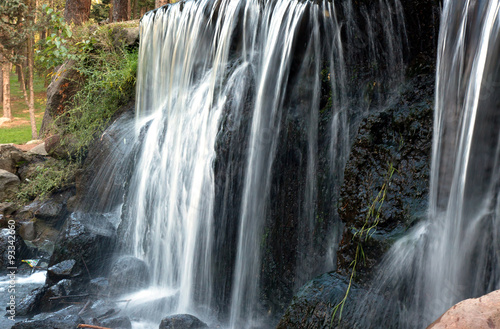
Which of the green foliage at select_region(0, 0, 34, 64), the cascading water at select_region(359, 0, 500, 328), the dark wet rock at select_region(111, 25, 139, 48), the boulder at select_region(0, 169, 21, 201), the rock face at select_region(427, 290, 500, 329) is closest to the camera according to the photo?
the rock face at select_region(427, 290, 500, 329)

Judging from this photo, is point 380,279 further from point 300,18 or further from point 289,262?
point 300,18

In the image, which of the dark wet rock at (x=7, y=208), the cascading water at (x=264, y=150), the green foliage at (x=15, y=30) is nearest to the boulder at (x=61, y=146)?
the dark wet rock at (x=7, y=208)

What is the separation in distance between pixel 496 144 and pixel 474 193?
1.21 ft

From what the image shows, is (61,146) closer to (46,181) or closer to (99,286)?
(46,181)

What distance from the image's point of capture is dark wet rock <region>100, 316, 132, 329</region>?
A: 4809 mm

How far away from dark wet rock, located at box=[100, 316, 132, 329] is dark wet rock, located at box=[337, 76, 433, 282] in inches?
99.8

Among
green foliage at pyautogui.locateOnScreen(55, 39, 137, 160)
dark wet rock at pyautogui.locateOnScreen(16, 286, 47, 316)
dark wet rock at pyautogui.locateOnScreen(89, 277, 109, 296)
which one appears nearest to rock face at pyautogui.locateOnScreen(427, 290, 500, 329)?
dark wet rock at pyautogui.locateOnScreen(89, 277, 109, 296)

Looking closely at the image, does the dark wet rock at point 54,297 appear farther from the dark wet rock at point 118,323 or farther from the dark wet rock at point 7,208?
the dark wet rock at point 7,208

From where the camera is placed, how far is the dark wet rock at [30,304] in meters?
5.39

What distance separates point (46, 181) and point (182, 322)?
5.65 meters

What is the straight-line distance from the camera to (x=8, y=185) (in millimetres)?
9125

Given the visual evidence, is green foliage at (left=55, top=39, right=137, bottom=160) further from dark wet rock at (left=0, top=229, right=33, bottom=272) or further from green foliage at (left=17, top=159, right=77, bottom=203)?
dark wet rock at (left=0, top=229, right=33, bottom=272)

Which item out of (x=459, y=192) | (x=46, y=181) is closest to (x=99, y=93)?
(x=46, y=181)

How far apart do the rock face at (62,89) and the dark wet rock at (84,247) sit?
3.97 metres
